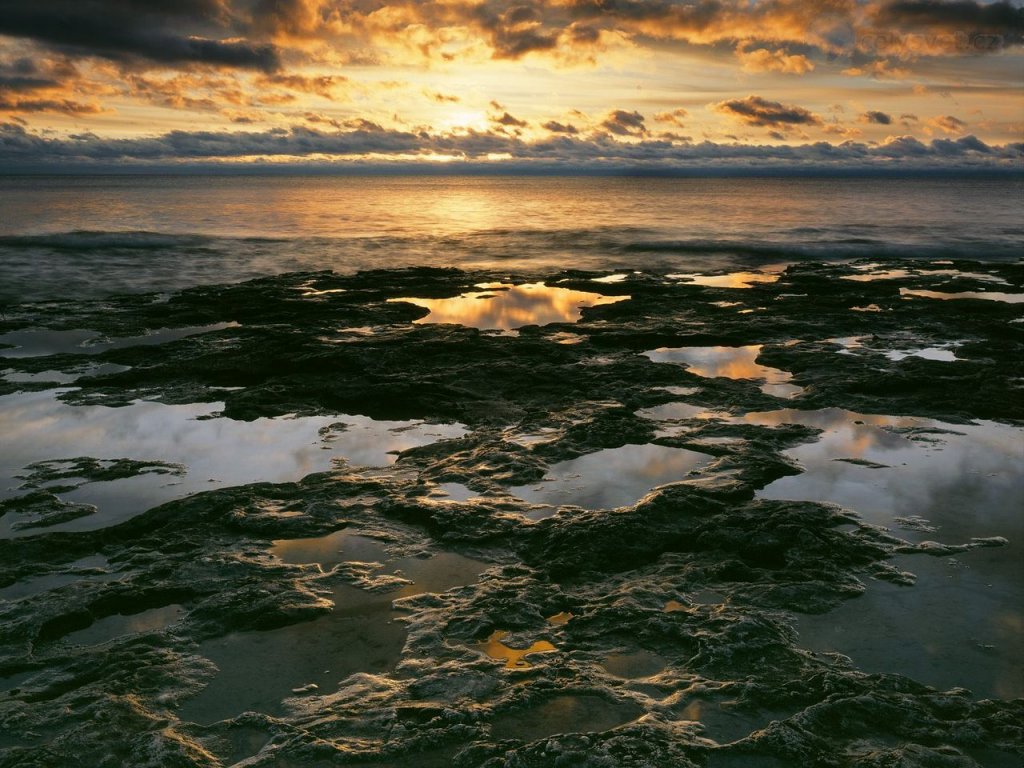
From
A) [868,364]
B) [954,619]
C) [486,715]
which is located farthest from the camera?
[868,364]

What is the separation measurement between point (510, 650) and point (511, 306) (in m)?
13.0

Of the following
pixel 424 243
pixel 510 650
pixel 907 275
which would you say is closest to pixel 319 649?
pixel 510 650

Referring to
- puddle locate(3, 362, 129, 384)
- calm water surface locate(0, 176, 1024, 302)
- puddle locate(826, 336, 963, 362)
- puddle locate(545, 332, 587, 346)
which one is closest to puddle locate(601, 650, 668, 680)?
puddle locate(545, 332, 587, 346)

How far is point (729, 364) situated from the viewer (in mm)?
11344

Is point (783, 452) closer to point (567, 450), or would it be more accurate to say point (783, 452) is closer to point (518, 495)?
point (567, 450)

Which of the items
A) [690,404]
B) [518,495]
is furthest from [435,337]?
[518,495]

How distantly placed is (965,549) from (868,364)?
5764 millimetres

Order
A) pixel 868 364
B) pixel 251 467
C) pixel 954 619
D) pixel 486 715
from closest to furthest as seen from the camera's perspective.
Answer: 1. pixel 486 715
2. pixel 954 619
3. pixel 251 467
4. pixel 868 364

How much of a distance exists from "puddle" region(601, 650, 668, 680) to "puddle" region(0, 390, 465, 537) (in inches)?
143

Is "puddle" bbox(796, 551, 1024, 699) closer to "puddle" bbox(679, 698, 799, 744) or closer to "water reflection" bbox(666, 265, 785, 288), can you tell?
"puddle" bbox(679, 698, 799, 744)

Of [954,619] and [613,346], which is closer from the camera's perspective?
[954,619]

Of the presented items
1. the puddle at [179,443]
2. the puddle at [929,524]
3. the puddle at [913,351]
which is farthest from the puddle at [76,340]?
the puddle at [913,351]

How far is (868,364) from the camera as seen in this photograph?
35.6ft

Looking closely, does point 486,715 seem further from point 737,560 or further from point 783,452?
point 783,452
